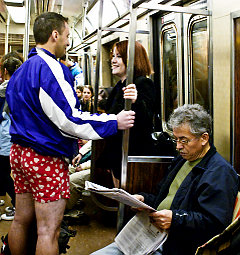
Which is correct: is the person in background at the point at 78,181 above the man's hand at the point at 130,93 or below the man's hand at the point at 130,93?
below

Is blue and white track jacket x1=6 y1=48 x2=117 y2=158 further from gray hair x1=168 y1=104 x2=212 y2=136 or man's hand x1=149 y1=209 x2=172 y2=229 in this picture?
man's hand x1=149 y1=209 x2=172 y2=229

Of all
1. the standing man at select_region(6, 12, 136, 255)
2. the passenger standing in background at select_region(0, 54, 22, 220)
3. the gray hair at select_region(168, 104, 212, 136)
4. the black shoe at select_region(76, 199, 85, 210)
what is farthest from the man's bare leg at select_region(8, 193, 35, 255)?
the black shoe at select_region(76, 199, 85, 210)

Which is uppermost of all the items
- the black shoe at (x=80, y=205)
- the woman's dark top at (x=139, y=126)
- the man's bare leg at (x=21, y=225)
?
the woman's dark top at (x=139, y=126)

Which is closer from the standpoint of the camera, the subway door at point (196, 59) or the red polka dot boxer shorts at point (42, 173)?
the red polka dot boxer shorts at point (42, 173)

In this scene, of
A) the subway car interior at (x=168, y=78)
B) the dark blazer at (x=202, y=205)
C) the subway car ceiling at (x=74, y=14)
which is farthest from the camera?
the subway car ceiling at (x=74, y=14)

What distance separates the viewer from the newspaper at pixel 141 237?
6.10 feet

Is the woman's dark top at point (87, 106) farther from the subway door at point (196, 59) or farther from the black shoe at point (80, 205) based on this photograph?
the subway door at point (196, 59)

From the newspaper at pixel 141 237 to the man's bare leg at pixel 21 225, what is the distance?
0.65m

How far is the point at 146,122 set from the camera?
2646 mm

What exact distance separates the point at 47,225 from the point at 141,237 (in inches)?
23.0

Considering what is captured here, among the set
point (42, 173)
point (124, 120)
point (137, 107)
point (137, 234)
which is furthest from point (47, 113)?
point (137, 234)

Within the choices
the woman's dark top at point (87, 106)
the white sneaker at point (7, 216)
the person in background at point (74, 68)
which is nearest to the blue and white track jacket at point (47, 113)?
the white sneaker at point (7, 216)

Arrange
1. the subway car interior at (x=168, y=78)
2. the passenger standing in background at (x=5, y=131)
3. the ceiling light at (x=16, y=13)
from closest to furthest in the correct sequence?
1. the subway car interior at (x=168, y=78)
2. the passenger standing in background at (x=5, y=131)
3. the ceiling light at (x=16, y=13)

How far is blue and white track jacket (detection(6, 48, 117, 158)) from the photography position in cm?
206
